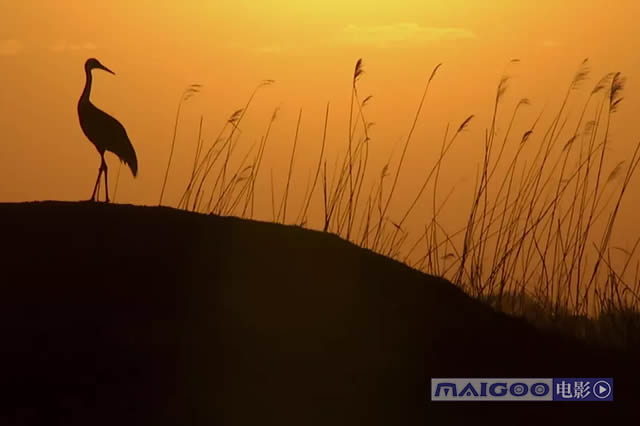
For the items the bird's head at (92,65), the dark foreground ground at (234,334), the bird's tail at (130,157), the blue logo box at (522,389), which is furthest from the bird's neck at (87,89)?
the blue logo box at (522,389)

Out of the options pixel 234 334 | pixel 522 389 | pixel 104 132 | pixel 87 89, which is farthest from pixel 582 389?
pixel 87 89

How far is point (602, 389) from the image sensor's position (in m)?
5.18

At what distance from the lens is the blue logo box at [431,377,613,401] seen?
4.77m

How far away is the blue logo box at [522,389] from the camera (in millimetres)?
4766

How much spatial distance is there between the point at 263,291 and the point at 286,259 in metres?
0.41

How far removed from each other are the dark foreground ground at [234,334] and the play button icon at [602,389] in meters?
0.06

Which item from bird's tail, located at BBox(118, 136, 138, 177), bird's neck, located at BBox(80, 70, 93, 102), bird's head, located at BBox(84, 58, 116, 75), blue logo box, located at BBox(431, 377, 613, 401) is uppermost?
bird's head, located at BBox(84, 58, 116, 75)

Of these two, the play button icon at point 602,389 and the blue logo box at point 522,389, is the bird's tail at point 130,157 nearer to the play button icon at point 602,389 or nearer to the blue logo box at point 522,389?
the blue logo box at point 522,389

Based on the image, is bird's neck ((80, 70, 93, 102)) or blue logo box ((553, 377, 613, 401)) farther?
bird's neck ((80, 70, 93, 102))

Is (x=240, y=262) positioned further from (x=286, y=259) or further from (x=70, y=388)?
(x=70, y=388)

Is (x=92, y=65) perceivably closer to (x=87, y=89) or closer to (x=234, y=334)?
(x=87, y=89)

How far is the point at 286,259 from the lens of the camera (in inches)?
219

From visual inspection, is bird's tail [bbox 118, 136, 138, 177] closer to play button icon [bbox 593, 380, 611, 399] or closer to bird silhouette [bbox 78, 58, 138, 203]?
bird silhouette [bbox 78, 58, 138, 203]

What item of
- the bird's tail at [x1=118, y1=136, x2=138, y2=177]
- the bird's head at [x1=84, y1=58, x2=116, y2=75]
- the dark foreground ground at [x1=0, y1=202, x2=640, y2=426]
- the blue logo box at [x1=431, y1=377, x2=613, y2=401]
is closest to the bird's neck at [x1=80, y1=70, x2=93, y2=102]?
the bird's head at [x1=84, y1=58, x2=116, y2=75]
